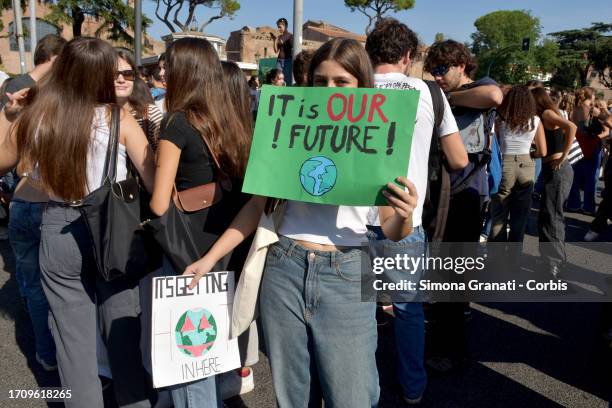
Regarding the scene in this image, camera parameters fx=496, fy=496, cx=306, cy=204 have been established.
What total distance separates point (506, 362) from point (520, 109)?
232cm

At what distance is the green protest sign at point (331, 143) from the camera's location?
4.94ft

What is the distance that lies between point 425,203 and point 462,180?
1.85 feet

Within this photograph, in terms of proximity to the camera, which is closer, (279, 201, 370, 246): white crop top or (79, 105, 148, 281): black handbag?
(279, 201, 370, 246): white crop top

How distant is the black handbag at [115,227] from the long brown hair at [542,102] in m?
4.17

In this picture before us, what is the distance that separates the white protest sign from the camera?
1.85 m

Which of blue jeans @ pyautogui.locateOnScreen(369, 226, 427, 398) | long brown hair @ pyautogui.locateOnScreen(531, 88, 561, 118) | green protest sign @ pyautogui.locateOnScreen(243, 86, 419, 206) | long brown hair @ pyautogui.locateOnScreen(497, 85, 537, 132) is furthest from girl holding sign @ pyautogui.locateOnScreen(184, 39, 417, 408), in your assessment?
long brown hair @ pyautogui.locateOnScreen(531, 88, 561, 118)

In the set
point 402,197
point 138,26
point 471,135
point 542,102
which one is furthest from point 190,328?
point 138,26

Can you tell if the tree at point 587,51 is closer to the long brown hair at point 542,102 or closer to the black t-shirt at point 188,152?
the long brown hair at point 542,102

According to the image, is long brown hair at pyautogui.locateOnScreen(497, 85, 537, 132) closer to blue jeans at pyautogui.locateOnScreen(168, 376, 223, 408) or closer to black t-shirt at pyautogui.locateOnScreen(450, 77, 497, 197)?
black t-shirt at pyautogui.locateOnScreen(450, 77, 497, 197)

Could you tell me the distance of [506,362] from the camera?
3.30 metres

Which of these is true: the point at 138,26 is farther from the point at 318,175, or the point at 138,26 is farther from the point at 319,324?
the point at 319,324

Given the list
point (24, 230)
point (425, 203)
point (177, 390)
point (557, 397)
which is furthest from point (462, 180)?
point (24, 230)

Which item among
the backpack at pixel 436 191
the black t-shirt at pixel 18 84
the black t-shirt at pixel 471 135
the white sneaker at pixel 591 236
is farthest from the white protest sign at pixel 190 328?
the white sneaker at pixel 591 236

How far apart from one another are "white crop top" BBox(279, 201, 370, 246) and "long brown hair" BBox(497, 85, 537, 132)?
3.32 meters
